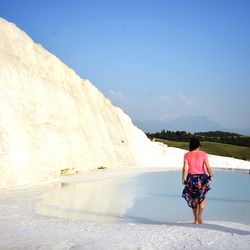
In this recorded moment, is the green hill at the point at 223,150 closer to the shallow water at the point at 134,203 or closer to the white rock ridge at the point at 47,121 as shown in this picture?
the white rock ridge at the point at 47,121

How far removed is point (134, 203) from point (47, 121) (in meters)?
12.0

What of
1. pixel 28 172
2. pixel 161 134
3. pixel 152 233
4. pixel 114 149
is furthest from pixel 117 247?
pixel 161 134

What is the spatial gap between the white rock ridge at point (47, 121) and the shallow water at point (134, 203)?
3.01 meters

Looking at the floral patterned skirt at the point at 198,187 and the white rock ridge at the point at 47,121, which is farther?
the white rock ridge at the point at 47,121

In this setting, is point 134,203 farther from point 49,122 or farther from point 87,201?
point 49,122

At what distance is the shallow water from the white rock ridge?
3014 mm

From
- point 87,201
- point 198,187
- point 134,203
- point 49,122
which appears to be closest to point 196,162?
point 198,187

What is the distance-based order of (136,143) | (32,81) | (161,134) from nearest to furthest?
(32,81) < (136,143) < (161,134)

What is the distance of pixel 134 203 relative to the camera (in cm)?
1463

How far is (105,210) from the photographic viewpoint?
13070mm

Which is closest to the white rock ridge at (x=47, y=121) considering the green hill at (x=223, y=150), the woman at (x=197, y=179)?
the woman at (x=197, y=179)

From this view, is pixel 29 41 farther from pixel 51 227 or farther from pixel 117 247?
pixel 117 247

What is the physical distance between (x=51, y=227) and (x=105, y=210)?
365cm

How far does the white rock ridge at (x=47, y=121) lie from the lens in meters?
20.9
